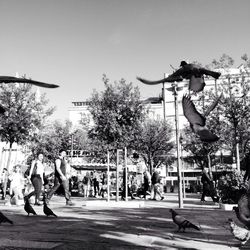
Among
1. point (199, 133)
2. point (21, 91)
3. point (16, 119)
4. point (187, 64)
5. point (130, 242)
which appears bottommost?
point (130, 242)

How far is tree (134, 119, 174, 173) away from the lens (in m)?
43.4

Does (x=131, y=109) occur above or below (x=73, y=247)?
above

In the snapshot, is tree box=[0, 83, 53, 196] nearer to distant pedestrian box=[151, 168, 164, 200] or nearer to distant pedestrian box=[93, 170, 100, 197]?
distant pedestrian box=[93, 170, 100, 197]

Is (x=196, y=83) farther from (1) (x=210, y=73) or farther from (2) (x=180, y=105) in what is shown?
(2) (x=180, y=105)

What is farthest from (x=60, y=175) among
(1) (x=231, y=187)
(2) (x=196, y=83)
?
(2) (x=196, y=83)

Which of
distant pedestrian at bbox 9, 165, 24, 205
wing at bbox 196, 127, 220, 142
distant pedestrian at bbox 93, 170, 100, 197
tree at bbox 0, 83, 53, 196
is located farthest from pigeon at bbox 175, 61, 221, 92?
distant pedestrian at bbox 93, 170, 100, 197

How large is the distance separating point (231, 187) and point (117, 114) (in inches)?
487

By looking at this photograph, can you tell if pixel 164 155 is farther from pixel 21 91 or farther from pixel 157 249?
pixel 157 249

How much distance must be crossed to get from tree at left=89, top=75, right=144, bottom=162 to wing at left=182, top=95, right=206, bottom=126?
57.7 ft

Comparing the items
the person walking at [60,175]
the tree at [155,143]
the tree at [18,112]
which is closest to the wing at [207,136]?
the person walking at [60,175]

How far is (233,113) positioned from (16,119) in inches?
575

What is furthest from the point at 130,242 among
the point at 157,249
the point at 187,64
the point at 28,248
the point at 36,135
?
the point at 36,135

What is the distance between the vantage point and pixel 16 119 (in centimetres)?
1881

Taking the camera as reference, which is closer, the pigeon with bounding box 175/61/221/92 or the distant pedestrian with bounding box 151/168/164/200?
the pigeon with bounding box 175/61/221/92
